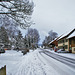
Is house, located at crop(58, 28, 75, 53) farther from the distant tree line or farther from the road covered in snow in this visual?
the road covered in snow

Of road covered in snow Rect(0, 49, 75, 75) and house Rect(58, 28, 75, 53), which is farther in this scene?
house Rect(58, 28, 75, 53)

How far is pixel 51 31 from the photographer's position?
6662 centimetres

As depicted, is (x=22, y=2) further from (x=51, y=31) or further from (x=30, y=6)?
(x=51, y=31)

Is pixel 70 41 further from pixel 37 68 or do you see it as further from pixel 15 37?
pixel 37 68

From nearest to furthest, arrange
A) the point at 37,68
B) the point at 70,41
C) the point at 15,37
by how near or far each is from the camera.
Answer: the point at 37,68 → the point at 70,41 → the point at 15,37

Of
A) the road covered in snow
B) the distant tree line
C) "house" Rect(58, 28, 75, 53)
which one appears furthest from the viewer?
"house" Rect(58, 28, 75, 53)

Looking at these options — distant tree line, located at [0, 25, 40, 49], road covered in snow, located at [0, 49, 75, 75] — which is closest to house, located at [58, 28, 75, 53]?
distant tree line, located at [0, 25, 40, 49]

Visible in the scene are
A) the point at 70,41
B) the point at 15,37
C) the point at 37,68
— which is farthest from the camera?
the point at 15,37

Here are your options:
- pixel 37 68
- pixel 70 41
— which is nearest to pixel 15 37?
pixel 70 41

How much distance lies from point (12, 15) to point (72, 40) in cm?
2536

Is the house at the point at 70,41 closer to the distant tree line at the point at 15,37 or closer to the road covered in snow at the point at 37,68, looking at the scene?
the distant tree line at the point at 15,37

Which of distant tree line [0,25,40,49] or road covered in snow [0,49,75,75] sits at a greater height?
distant tree line [0,25,40,49]

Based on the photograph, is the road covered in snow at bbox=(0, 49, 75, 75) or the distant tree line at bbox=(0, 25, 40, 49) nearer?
the road covered in snow at bbox=(0, 49, 75, 75)

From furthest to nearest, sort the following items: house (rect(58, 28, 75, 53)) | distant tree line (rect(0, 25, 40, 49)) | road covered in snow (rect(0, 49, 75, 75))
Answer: house (rect(58, 28, 75, 53)), distant tree line (rect(0, 25, 40, 49)), road covered in snow (rect(0, 49, 75, 75))
